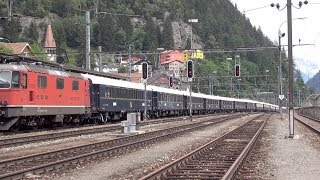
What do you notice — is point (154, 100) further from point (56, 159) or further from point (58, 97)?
point (56, 159)

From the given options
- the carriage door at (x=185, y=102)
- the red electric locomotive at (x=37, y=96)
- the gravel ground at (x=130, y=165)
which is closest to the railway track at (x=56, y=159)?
the gravel ground at (x=130, y=165)

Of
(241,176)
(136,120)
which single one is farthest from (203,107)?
(241,176)

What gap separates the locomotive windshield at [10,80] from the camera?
2622 cm

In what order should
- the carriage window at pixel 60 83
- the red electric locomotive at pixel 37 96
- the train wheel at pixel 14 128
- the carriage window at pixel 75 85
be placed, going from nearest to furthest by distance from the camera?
the red electric locomotive at pixel 37 96 → the train wheel at pixel 14 128 → the carriage window at pixel 60 83 → the carriage window at pixel 75 85

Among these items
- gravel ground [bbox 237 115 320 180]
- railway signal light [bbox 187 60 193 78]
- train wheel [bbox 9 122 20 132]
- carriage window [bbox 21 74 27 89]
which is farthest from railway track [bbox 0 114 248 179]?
railway signal light [bbox 187 60 193 78]

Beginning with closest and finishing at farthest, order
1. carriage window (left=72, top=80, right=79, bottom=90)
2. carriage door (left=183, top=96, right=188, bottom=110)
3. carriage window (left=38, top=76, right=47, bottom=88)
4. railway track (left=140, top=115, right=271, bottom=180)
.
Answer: railway track (left=140, top=115, right=271, bottom=180)
carriage window (left=38, top=76, right=47, bottom=88)
carriage window (left=72, top=80, right=79, bottom=90)
carriage door (left=183, top=96, right=188, bottom=110)

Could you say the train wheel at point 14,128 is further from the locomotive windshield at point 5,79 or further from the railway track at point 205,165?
the railway track at point 205,165

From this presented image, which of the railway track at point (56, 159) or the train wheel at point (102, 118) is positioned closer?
the railway track at point (56, 159)

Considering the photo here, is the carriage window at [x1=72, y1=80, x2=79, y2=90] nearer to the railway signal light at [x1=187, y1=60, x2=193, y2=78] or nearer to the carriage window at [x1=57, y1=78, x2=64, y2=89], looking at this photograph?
the carriage window at [x1=57, y1=78, x2=64, y2=89]


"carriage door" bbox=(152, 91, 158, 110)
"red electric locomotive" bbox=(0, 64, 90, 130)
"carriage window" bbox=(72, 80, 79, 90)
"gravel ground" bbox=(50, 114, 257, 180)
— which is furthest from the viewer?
"carriage door" bbox=(152, 91, 158, 110)

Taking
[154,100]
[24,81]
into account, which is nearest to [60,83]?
[24,81]

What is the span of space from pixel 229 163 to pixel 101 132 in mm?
15519

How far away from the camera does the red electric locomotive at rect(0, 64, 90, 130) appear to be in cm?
2605

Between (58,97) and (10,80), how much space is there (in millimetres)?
4782
